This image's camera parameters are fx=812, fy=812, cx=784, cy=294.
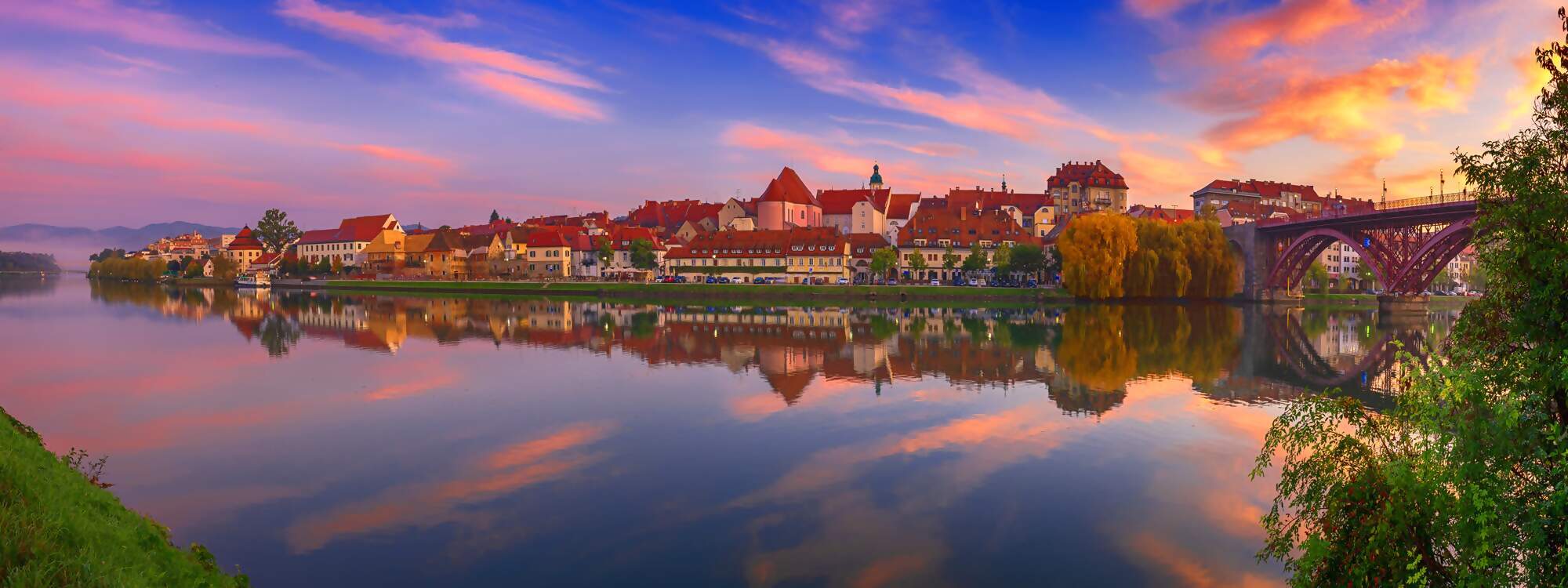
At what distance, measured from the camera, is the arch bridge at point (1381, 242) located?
54.2 m

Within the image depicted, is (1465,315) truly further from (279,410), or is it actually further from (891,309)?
(891,309)

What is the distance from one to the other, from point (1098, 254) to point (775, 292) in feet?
102

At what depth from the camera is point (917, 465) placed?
16.1m

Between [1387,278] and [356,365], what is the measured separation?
66.9 meters

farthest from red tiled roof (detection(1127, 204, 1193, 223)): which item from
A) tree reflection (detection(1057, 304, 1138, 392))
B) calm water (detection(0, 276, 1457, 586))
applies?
calm water (detection(0, 276, 1457, 586))

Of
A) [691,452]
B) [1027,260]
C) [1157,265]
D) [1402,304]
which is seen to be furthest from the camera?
[1027,260]

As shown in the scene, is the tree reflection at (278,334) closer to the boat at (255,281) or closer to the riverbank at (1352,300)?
the boat at (255,281)

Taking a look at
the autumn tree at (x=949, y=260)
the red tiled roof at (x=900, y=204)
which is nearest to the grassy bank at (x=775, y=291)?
the autumn tree at (x=949, y=260)

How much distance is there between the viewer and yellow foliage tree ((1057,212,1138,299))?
65.8 m

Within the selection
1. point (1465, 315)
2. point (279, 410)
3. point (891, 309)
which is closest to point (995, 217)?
point (891, 309)

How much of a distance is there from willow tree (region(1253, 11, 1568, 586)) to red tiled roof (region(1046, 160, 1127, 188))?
136 metres

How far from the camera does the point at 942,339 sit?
42219 mm

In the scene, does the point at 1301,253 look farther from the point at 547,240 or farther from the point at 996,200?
the point at 547,240

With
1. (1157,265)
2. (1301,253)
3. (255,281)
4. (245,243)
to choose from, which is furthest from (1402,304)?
(245,243)
